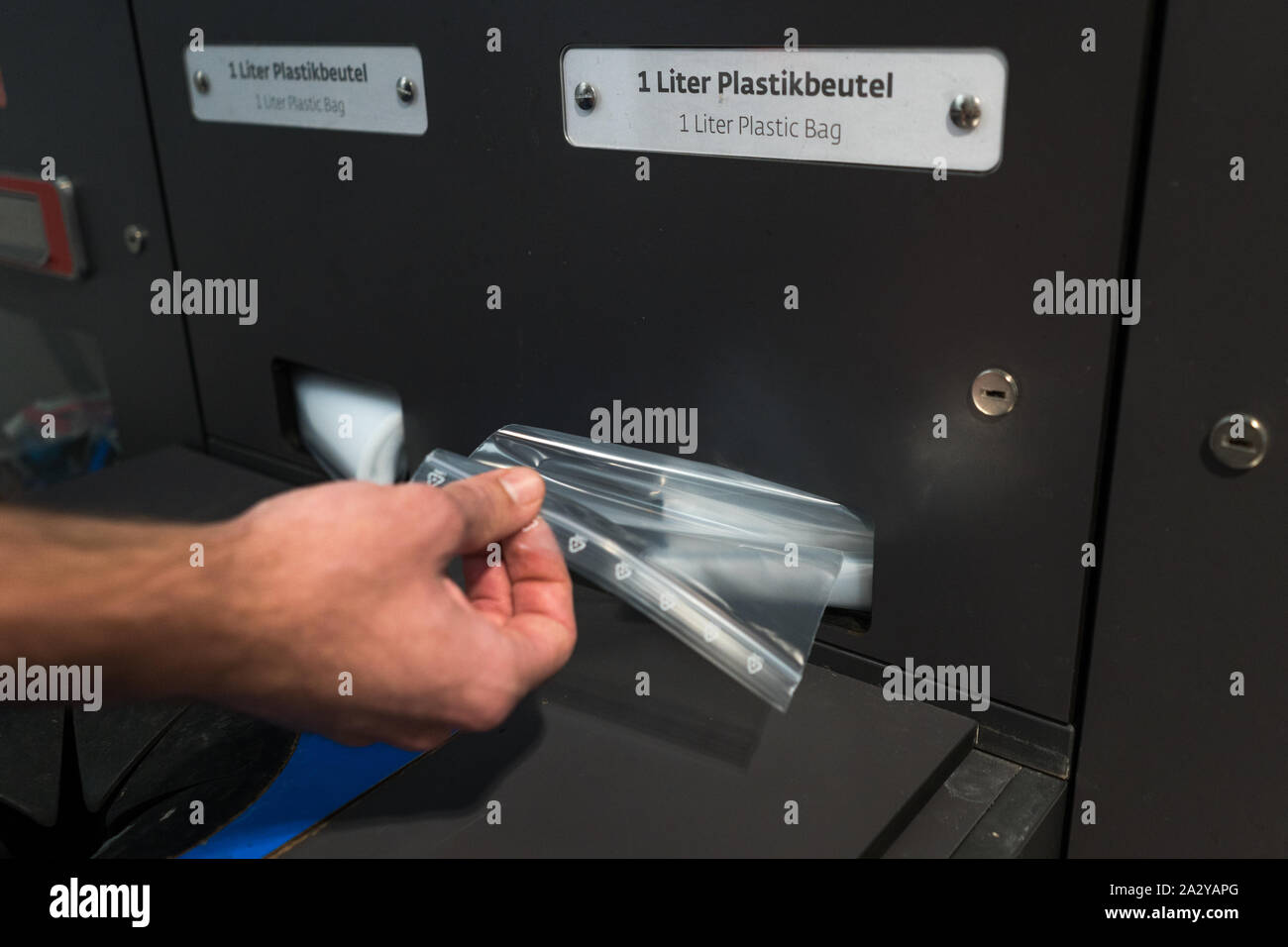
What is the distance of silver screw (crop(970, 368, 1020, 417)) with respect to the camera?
579 mm

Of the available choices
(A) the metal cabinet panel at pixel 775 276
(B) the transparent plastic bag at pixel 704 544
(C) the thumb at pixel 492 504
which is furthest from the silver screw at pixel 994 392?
(C) the thumb at pixel 492 504

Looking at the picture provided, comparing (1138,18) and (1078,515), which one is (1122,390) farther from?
(1138,18)

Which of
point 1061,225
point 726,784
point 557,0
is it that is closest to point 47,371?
point 557,0

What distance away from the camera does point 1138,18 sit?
49 cm

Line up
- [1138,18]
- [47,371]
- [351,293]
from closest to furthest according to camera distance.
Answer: [1138,18], [351,293], [47,371]

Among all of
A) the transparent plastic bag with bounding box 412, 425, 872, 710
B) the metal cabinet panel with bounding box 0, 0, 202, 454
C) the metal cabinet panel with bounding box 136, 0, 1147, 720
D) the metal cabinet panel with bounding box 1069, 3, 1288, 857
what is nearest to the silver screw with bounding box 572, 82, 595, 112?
the metal cabinet panel with bounding box 136, 0, 1147, 720

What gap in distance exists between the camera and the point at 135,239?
3.33ft

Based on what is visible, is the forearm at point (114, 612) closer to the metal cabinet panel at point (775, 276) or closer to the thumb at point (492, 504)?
the thumb at point (492, 504)

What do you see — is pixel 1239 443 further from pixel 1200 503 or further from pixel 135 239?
pixel 135 239

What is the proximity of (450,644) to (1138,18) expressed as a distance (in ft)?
1.37

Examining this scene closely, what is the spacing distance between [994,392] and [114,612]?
439 millimetres

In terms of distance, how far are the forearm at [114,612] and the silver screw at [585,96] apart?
1.13 feet

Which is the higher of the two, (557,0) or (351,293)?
(557,0)

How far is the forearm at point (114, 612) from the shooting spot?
1.60ft
